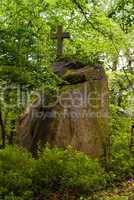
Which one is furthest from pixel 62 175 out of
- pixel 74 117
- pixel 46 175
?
pixel 74 117

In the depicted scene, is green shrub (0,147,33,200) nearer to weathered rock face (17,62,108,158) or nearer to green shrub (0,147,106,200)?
green shrub (0,147,106,200)

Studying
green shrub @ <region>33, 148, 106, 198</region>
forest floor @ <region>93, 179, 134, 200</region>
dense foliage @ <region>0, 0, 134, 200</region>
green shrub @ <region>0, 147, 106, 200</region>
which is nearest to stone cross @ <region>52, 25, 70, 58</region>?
dense foliage @ <region>0, 0, 134, 200</region>

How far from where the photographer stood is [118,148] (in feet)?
43.9

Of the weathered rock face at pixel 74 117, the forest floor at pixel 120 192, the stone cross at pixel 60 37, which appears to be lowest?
the forest floor at pixel 120 192

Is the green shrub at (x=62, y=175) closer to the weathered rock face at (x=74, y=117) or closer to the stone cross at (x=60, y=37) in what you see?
the weathered rock face at (x=74, y=117)

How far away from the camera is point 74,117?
11.2 metres

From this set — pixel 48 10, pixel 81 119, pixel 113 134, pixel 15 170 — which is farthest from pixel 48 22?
pixel 15 170

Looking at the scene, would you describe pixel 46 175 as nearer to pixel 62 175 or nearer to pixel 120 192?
pixel 62 175

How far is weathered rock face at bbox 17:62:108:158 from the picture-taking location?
10.9 m

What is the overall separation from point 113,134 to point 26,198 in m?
6.65

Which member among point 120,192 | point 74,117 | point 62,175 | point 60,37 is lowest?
point 120,192

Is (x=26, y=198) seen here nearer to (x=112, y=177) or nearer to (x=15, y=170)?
(x=15, y=170)

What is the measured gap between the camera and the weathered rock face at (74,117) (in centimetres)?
1088

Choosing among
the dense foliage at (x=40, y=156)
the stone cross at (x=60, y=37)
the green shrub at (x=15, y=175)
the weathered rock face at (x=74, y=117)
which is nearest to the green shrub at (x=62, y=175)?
the dense foliage at (x=40, y=156)
